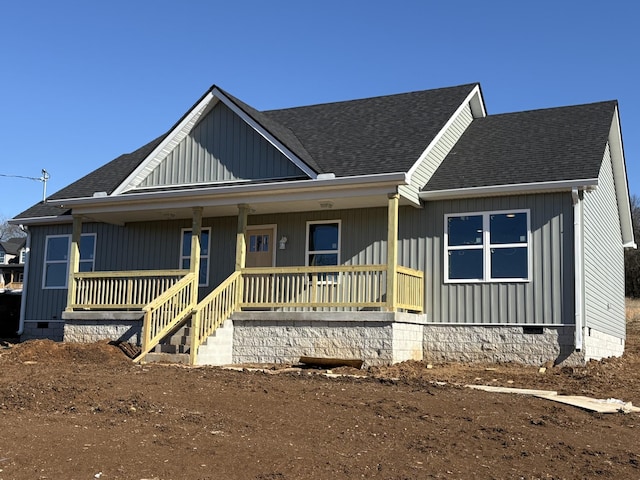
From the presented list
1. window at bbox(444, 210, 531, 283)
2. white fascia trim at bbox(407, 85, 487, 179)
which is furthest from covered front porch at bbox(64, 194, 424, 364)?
white fascia trim at bbox(407, 85, 487, 179)

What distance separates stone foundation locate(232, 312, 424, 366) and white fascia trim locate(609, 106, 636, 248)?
23.6 ft

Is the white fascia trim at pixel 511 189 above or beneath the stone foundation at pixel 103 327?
above

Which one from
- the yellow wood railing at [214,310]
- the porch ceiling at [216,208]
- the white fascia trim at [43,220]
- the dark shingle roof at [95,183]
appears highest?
the dark shingle roof at [95,183]

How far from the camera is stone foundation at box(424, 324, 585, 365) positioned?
14.4 m

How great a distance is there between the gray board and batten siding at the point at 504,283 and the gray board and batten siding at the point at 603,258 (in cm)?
58

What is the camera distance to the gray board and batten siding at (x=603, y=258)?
15.4 m

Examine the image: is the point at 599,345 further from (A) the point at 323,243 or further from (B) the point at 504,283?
(A) the point at 323,243

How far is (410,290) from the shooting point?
49.7 feet

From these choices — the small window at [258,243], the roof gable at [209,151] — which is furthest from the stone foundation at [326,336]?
the roof gable at [209,151]

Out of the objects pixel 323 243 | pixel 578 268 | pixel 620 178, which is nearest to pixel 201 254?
pixel 323 243

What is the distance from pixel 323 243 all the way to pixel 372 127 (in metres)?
3.09

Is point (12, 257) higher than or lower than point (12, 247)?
lower

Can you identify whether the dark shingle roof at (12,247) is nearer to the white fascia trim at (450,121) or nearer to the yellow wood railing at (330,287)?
the yellow wood railing at (330,287)

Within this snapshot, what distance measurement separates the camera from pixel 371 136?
680 inches
